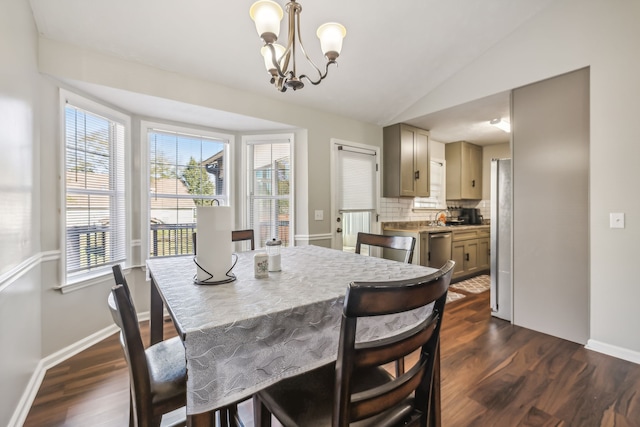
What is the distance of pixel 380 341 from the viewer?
2.56 feet

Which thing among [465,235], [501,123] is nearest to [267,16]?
[501,123]

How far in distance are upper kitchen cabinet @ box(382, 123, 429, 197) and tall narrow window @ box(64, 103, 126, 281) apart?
337cm

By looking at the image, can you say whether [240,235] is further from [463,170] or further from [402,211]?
[463,170]

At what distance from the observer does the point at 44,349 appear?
2133 mm

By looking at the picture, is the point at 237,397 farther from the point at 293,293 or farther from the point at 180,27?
the point at 180,27

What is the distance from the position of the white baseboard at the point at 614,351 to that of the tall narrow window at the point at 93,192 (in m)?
4.35

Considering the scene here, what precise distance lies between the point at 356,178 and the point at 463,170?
244 centimetres

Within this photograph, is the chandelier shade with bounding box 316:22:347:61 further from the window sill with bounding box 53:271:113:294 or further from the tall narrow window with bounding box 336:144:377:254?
the window sill with bounding box 53:271:113:294

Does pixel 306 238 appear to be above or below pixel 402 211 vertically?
below

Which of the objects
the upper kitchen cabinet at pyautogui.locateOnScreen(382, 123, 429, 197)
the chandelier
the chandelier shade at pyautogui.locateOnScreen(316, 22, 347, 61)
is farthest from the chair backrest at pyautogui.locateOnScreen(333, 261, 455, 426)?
the upper kitchen cabinet at pyautogui.locateOnScreen(382, 123, 429, 197)

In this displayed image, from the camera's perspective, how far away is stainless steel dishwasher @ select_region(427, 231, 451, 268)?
13.2ft

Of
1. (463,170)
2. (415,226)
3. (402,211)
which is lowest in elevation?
(415,226)

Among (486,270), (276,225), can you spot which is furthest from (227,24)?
(486,270)

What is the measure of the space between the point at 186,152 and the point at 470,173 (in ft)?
16.0
